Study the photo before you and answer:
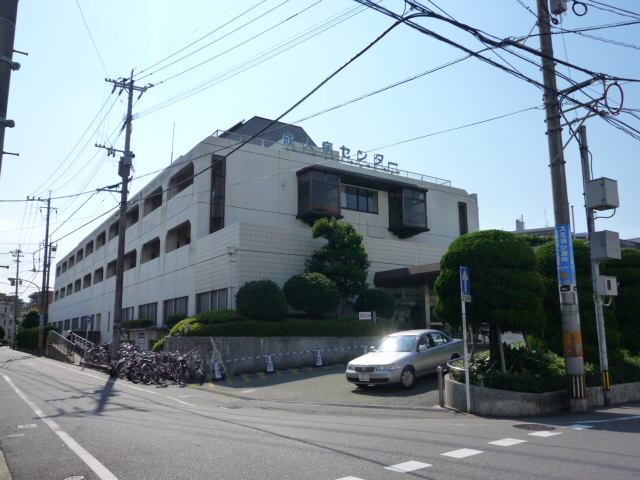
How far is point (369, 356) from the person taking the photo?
15.5 metres

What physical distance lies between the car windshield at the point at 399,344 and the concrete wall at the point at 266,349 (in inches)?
252

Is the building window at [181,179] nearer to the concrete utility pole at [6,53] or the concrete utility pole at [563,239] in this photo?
the concrete utility pole at [563,239]

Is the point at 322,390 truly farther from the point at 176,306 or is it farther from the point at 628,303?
the point at 176,306


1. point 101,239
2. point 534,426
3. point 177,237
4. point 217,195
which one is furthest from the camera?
point 101,239

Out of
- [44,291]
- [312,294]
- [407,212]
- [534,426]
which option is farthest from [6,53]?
[44,291]

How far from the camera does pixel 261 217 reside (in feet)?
99.5

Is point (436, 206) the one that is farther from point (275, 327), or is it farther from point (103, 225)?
point (103, 225)

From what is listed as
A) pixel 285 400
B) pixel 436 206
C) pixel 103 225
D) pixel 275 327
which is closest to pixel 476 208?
pixel 436 206

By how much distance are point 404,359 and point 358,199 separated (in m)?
21.1

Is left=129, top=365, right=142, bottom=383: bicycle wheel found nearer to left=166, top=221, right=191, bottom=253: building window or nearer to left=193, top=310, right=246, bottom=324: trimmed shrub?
left=193, top=310, right=246, bottom=324: trimmed shrub

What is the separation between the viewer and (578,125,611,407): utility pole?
39.6 feet

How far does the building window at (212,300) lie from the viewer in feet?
85.8

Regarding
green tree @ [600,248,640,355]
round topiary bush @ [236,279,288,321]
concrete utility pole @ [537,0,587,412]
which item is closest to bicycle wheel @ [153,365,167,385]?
round topiary bush @ [236,279,288,321]

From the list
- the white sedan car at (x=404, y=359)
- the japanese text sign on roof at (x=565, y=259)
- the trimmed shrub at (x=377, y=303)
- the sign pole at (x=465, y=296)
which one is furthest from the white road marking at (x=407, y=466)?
the trimmed shrub at (x=377, y=303)
